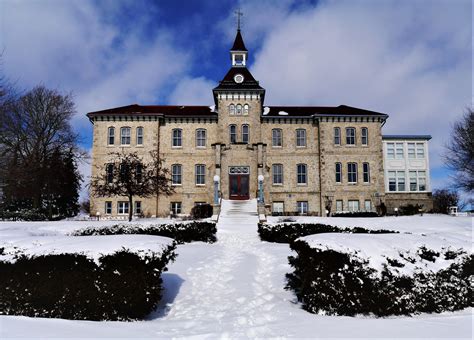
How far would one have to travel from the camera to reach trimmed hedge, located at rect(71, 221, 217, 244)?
649 inches

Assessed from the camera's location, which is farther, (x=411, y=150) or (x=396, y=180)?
(x=411, y=150)

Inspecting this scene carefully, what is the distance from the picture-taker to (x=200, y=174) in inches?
1278

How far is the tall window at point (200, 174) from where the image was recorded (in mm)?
32406

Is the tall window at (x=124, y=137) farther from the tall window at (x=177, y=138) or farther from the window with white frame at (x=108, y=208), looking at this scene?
the window with white frame at (x=108, y=208)

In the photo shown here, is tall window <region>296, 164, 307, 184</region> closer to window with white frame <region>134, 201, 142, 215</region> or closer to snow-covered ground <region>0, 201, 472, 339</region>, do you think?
window with white frame <region>134, 201, 142, 215</region>

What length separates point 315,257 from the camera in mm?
6938

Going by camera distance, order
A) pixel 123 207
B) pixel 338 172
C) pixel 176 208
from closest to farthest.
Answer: pixel 123 207, pixel 176 208, pixel 338 172

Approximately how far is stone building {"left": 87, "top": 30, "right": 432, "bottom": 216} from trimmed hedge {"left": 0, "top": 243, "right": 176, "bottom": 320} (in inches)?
967

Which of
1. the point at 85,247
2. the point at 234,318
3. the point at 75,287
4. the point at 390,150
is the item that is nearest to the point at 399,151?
the point at 390,150

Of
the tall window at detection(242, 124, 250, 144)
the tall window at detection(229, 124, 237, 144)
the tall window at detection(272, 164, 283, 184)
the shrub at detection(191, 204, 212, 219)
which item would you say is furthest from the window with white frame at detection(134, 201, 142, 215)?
the tall window at detection(272, 164, 283, 184)

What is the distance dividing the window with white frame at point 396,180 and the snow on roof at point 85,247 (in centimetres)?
3443

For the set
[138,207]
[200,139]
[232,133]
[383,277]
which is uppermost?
[232,133]

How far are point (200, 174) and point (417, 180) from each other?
22.4 metres

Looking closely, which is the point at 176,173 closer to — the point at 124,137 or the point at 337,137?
the point at 124,137
